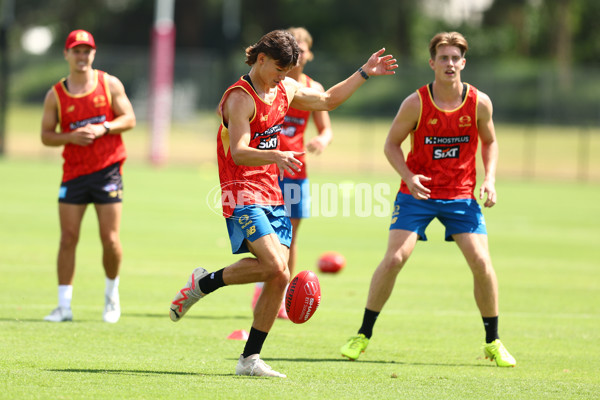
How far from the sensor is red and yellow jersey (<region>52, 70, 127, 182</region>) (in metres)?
8.34

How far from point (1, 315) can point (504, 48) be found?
55.1 metres

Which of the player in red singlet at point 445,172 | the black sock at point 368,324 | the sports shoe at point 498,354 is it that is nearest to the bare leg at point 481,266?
the player in red singlet at point 445,172

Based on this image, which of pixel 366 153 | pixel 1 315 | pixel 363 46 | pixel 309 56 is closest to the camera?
pixel 1 315

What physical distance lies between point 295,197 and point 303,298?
271cm

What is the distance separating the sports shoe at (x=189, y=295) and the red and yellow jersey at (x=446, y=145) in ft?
6.33

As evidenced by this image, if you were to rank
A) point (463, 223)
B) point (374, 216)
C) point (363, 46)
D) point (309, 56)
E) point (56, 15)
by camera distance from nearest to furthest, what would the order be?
point (463, 223)
point (309, 56)
point (374, 216)
point (363, 46)
point (56, 15)

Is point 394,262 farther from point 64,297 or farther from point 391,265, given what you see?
point 64,297

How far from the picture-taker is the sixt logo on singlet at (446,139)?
24.2ft

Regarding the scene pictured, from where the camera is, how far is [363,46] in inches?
2309

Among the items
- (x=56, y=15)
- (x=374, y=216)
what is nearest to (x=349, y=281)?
(x=374, y=216)

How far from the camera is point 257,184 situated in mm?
6324

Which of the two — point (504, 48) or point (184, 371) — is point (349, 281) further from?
point (504, 48)

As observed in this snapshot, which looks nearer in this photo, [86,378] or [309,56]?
[86,378]

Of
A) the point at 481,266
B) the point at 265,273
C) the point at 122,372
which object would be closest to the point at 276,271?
the point at 265,273
